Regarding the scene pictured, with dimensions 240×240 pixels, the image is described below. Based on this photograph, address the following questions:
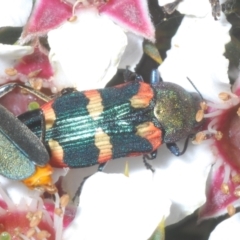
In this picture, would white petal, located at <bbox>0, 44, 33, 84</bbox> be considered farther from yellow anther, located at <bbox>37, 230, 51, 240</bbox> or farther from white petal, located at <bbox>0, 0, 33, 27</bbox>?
yellow anther, located at <bbox>37, 230, 51, 240</bbox>

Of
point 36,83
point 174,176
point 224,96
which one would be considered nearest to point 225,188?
point 174,176

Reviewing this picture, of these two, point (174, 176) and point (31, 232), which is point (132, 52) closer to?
point (174, 176)

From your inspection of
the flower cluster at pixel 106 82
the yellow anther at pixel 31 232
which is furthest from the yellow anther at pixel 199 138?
the yellow anther at pixel 31 232

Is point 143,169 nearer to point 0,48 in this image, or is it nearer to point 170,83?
point 170,83

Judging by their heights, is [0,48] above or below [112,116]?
above

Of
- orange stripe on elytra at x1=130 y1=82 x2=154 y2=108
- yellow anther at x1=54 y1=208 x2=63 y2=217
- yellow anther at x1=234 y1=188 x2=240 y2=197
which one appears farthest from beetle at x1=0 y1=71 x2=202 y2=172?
yellow anther at x1=234 y1=188 x2=240 y2=197

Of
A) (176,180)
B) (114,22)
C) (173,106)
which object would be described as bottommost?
(176,180)

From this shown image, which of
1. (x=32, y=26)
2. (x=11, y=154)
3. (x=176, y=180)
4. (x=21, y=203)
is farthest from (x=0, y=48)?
(x=176, y=180)
